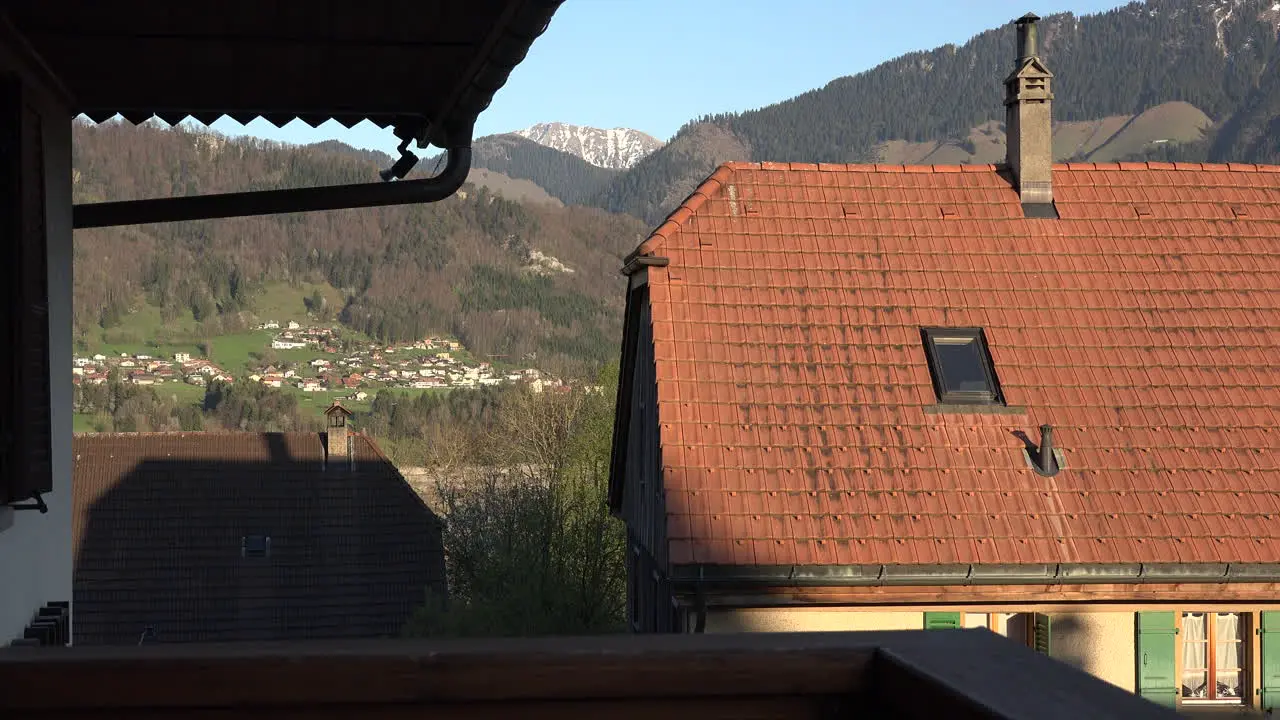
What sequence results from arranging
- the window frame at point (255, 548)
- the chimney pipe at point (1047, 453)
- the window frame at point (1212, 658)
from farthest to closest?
the window frame at point (255, 548) → the chimney pipe at point (1047, 453) → the window frame at point (1212, 658)

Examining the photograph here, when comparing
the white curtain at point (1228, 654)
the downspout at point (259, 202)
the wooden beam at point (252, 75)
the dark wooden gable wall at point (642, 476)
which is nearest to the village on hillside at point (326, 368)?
the dark wooden gable wall at point (642, 476)

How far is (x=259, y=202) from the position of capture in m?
5.17

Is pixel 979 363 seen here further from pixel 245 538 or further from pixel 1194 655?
pixel 245 538

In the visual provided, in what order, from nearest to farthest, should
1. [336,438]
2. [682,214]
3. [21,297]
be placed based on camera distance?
[21,297] → [682,214] → [336,438]

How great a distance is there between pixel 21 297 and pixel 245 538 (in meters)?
30.9

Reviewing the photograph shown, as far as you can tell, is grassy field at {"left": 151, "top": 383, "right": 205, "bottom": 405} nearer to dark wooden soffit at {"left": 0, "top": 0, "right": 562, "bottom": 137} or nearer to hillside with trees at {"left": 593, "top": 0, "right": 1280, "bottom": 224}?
dark wooden soffit at {"left": 0, "top": 0, "right": 562, "bottom": 137}

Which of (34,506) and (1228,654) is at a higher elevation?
(34,506)

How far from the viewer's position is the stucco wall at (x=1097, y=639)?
40.9 ft

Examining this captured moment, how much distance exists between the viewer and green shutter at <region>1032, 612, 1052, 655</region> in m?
12.4

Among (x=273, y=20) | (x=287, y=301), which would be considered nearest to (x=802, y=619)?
(x=273, y=20)

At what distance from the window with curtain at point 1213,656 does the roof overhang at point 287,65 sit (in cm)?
987

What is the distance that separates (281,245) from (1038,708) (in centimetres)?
11089

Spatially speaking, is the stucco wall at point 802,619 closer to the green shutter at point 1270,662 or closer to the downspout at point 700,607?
the downspout at point 700,607

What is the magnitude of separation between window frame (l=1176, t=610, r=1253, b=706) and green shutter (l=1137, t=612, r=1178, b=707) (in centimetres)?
17
